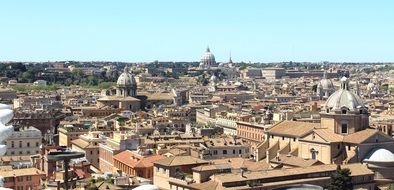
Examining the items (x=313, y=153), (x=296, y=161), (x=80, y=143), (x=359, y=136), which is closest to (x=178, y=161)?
(x=296, y=161)

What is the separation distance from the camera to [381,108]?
8500 cm

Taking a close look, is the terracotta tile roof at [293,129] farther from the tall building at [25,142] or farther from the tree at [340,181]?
the tall building at [25,142]

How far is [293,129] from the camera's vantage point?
44.1 metres

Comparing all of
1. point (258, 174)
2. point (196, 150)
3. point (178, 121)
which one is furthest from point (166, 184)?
point (178, 121)

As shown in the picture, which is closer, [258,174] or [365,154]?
[258,174]

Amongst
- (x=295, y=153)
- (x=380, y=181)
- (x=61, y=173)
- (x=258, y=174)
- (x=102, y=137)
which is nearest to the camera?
(x=258, y=174)

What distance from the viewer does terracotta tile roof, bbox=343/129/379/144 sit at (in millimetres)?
40344

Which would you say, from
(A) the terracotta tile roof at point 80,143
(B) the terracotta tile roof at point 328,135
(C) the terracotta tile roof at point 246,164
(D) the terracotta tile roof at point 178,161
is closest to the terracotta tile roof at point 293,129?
(B) the terracotta tile roof at point 328,135

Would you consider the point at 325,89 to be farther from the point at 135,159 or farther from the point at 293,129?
the point at 135,159

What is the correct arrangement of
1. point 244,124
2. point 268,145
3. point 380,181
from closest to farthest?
point 380,181 < point 268,145 < point 244,124

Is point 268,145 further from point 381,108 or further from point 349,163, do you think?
point 381,108

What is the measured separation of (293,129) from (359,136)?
15.2 ft

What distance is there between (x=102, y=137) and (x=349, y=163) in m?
19.2

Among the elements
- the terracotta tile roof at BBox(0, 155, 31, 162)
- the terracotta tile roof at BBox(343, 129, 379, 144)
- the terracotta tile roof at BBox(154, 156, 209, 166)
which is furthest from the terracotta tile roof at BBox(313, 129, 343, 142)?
the terracotta tile roof at BBox(0, 155, 31, 162)
